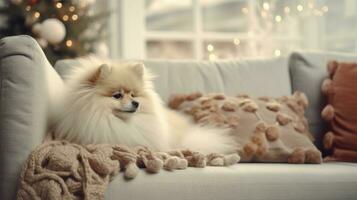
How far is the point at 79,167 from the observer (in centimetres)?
121

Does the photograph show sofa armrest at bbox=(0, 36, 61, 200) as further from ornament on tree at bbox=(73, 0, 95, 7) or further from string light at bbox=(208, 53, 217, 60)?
string light at bbox=(208, 53, 217, 60)

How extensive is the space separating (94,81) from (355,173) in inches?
36.8

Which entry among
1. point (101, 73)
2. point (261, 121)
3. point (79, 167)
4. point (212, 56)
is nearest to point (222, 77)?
point (261, 121)

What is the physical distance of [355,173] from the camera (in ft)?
4.89

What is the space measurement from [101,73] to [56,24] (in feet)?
4.33

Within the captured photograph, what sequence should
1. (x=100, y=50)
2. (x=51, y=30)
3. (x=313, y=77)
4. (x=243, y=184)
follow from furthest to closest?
(x=100, y=50)
(x=51, y=30)
(x=313, y=77)
(x=243, y=184)

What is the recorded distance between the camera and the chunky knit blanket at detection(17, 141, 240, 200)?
45.5 inches

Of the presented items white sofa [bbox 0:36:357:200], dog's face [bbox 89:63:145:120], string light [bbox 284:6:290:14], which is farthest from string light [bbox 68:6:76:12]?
string light [bbox 284:6:290:14]

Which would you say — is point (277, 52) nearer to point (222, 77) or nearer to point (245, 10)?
point (245, 10)

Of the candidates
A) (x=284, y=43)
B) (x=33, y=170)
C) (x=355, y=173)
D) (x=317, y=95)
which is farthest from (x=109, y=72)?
(x=284, y=43)

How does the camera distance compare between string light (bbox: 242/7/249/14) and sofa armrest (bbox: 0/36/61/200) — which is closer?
sofa armrest (bbox: 0/36/61/200)

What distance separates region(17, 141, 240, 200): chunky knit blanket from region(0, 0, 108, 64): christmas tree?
1496mm

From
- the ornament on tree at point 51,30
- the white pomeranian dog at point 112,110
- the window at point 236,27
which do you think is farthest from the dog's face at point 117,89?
the window at point 236,27

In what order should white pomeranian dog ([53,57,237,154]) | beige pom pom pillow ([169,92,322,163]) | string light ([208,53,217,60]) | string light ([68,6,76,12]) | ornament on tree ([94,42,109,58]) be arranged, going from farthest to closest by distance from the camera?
string light ([208,53,217,60]), ornament on tree ([94,42,109,58]), string light ([68,6,76,12]), beige pom pom pillow ([169,92,322,163]), white pomeranian dog ([53,57,237,154])
